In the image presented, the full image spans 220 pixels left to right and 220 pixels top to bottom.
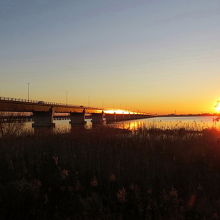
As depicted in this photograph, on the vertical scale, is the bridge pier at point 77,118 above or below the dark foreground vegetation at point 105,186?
above

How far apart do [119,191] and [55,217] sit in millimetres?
1807

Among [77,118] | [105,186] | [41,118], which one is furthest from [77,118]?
[105,186]

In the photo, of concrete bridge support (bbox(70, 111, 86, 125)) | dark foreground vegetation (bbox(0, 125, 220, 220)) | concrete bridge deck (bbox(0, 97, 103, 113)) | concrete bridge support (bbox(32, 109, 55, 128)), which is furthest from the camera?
concrete bridge support (bbox(70, 111, 86, 125))

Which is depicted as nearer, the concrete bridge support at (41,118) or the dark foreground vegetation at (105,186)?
the dark foreground vegetation at (105,186)

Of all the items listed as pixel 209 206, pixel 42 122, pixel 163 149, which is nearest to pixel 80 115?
pixel 42 122

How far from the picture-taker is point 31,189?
28.1ft

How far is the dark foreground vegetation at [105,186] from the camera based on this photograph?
775 cm

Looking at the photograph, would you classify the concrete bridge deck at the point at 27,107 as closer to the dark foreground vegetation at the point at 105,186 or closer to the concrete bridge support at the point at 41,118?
the concrete bridge support at the point at 41,118

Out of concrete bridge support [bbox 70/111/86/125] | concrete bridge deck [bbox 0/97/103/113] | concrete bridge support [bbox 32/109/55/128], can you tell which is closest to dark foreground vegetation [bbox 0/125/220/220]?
concrete bridge deck [bbox 0/97/103/113]

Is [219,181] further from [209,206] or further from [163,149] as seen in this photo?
[163,149]

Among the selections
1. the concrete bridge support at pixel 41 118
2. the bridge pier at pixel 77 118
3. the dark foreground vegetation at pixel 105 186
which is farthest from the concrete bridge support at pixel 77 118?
the dark foreground vegetation at pixel 105 186

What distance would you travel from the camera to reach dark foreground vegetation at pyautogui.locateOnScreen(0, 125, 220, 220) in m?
7.75

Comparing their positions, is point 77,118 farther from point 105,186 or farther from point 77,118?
point 105,186

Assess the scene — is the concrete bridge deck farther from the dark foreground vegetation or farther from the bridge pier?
the dark foreground vegetation
